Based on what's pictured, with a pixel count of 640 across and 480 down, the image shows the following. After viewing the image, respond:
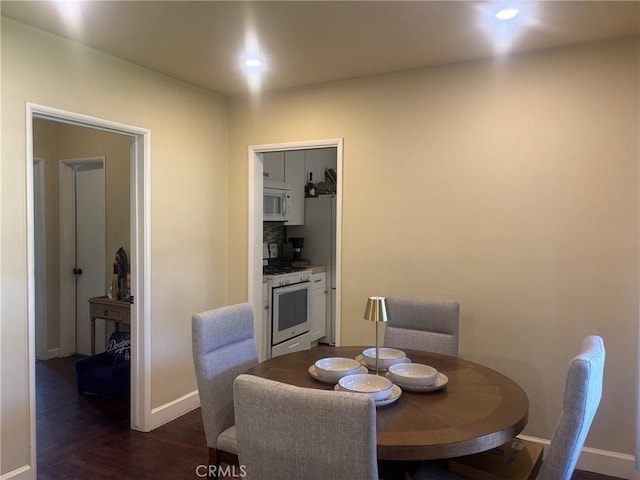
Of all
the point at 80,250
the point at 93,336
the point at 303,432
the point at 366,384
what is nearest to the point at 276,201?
the point at 80,250

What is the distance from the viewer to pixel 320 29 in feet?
8.20

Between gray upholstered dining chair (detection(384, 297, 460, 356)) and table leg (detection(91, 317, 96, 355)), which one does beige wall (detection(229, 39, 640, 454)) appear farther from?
table leg (detection(91, 317, 96, 355))

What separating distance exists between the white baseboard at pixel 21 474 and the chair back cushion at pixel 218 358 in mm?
1143

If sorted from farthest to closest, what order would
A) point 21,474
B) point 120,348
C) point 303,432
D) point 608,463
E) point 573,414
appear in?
1. point 120,348
2. point 608,463
3. point 21,474
4. point 573,414
5. point 303,432

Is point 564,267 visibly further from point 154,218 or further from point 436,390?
point 154,218

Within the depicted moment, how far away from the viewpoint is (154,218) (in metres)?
3.26

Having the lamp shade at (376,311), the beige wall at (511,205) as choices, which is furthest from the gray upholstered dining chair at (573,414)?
the beige wall at (511,205)

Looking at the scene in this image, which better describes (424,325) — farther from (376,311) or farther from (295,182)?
(295,182)

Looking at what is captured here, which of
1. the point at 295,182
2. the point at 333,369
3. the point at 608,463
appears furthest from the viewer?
the point at 295,182

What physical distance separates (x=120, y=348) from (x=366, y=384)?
2.83m

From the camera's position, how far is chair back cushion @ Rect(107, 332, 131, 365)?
3893mm

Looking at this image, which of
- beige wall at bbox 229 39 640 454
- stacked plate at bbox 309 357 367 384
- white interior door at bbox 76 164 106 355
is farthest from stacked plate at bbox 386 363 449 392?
white interior door at bbox 76 164 106 355

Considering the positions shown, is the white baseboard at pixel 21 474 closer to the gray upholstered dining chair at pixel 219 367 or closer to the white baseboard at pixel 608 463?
the gray upholstered dining chair at pixel 219 367

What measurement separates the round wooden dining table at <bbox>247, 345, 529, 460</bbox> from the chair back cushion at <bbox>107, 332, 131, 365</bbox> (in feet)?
7.05
